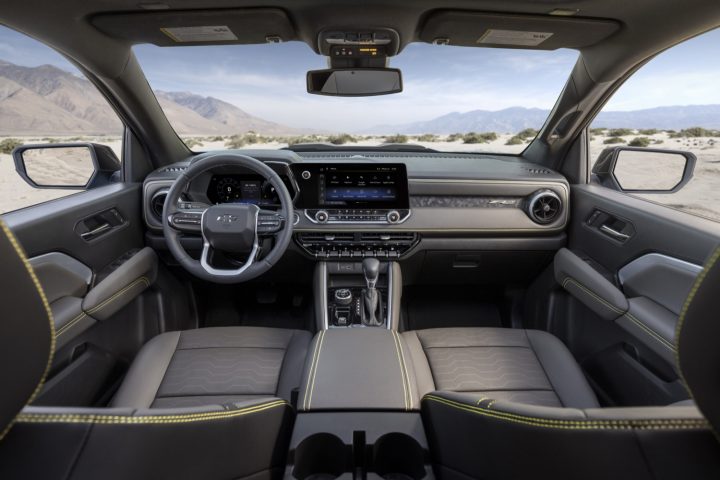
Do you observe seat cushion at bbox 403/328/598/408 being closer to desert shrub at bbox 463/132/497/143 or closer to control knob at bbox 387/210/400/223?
control knob at bbox 387/210/400/223

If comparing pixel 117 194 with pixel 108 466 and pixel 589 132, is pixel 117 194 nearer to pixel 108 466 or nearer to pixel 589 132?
pixel 108 466

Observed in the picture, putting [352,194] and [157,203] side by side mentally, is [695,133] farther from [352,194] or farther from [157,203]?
[157,203]

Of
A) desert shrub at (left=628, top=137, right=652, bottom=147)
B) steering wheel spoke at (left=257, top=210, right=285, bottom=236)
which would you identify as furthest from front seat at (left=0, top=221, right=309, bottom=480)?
desert shrub at (left=628, top=137, right=652, bottom=147)

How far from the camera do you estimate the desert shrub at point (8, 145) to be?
2580mm

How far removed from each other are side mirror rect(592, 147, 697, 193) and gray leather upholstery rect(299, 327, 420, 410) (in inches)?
76.0

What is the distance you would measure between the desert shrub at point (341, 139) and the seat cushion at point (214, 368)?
5.76 ft

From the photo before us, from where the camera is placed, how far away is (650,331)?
1967 millimetres

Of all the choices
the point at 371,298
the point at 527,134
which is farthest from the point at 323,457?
the point at 527,134

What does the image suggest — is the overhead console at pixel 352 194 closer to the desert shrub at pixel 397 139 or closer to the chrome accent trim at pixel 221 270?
the chrome accent trim at pixel 221 270

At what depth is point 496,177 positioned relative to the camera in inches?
113

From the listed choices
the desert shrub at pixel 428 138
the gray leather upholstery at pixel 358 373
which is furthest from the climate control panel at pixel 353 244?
the desert shrub at pixel 428 138

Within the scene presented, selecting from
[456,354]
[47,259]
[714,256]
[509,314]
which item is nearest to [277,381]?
[456,354]

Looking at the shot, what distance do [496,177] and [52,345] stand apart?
259 cm

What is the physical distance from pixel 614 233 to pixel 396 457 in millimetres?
1899
